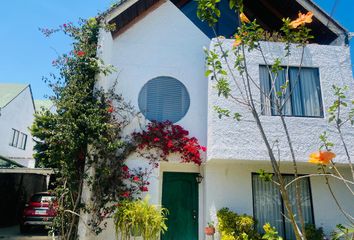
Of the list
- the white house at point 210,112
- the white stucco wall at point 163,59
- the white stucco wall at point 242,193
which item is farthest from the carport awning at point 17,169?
the white stucco wall at point 242,193

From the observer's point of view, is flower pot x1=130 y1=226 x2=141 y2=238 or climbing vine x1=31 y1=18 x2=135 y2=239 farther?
climbing vine x1=31 y1=18 x2=135 y2=239

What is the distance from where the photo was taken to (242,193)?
36.9 ft

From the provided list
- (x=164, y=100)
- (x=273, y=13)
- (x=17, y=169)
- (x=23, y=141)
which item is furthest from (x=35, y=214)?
(x=273, y=13)

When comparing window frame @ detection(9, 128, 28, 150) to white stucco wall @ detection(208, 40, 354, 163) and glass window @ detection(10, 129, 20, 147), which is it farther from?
white stucco wall @ detection(208, 40, 354, 163)

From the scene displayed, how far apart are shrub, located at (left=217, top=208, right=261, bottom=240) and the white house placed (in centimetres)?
69

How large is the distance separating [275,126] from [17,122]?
87.0 feet

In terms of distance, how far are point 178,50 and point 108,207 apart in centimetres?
721

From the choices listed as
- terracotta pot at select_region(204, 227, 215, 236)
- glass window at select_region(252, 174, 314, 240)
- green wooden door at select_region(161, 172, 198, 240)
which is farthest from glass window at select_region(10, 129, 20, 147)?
glass window at select_region(252, 174, 314, 240)

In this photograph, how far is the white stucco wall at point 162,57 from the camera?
12.2m

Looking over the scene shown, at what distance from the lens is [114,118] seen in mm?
11258

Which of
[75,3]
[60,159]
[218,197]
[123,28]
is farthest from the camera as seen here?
[123,28]

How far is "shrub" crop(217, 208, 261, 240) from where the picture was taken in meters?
9.97

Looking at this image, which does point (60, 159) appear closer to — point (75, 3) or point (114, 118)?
point (114, 118)

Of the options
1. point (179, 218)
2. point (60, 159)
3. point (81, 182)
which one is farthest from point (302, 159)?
point (60, 159)
